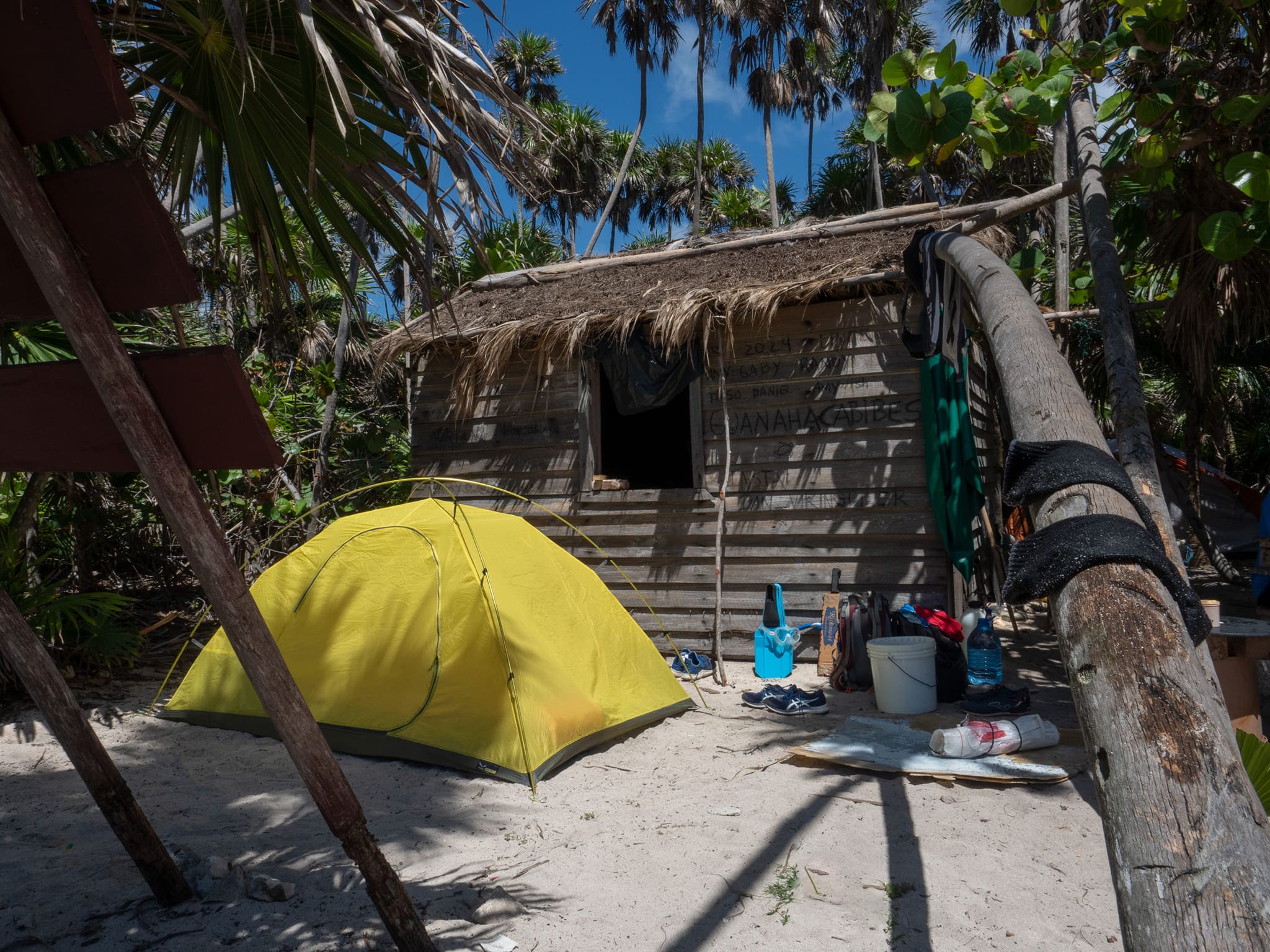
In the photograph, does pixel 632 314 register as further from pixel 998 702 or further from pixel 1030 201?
pixel 998 702

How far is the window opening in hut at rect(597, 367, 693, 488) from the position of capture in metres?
10.7

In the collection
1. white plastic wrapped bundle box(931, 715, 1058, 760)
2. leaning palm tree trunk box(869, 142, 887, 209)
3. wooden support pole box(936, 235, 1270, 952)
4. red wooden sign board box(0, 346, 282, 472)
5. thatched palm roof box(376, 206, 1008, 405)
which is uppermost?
leaning palm tree trunk box(869, 142, 887, 209)

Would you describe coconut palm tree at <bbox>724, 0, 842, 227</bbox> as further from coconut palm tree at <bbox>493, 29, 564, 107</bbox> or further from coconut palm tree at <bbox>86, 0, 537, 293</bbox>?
coconut palm tree at <bbox>86, 0, 537, 293</bbox>

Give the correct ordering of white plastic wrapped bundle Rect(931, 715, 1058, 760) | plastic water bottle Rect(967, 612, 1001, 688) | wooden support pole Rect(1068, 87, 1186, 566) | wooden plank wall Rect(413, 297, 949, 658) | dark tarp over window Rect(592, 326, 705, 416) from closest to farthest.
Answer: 1. wooden support pole Rect(1068, 87, 1186, 566)
2. white plastic wrapped bundle Rect(931, 715, 1058, 760)
3. plastic water bottle Rect(967, 612, 1001, 688)
4. wooden plank wall Rect(413, 297, 949, 658)
5. dark tarp over window Rect(592, 326, 705, 416)

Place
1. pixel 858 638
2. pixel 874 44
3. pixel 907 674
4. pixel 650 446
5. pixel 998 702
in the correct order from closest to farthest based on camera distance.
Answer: pixel 998 702, pixel 907 674, pixel 858 638, pixel 650 446, pixel 874 44

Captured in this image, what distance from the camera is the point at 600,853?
12.1 feet

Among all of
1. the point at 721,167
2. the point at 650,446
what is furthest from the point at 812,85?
the point at 650,446

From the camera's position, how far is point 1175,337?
6.49 m

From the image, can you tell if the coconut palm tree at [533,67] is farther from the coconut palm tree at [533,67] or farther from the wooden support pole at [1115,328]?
the wooden support pole at [1115,328]

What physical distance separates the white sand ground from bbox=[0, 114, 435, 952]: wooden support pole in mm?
1031

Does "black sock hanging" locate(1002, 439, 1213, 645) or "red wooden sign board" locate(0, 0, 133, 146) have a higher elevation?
"red wooden sign board" locate(0, 0, 133, 146)

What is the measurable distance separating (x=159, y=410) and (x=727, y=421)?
5725 mm

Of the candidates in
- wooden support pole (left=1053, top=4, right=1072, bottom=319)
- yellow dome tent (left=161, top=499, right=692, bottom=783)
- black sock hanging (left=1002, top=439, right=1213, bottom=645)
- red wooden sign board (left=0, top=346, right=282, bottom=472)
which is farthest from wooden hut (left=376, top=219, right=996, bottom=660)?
black sock hanging (left=1002, top=439, right=1213, bottom=645)

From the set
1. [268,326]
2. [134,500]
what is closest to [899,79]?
[134,500]
